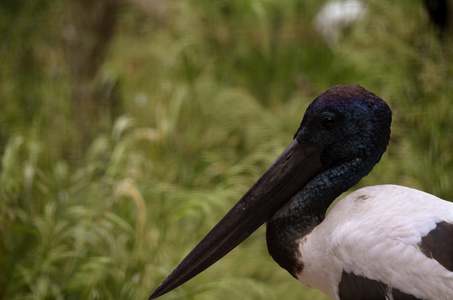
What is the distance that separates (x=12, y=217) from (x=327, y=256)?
1616 mm

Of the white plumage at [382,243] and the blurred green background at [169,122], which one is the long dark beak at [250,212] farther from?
the blurred green background at [169,122]

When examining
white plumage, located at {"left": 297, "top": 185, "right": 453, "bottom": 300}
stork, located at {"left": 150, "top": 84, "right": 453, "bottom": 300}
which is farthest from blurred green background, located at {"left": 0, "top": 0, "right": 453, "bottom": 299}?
white plumage, located at {"left": 297, "top": 185, "right": 453, "bottom": 300}

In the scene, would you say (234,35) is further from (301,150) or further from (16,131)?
(301,150)

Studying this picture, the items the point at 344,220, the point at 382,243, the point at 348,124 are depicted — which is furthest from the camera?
the point at 348,124

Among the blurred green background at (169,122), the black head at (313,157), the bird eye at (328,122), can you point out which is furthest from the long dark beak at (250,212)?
the blurred green background at (169,122)

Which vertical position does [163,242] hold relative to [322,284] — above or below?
below

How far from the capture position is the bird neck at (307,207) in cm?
202

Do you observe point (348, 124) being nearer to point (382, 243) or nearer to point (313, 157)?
point (313, 157)

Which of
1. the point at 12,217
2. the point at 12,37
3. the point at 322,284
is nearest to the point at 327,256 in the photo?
the point at 322,284

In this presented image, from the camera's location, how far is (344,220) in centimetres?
187

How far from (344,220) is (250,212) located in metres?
0.35

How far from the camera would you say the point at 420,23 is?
391 centimetres

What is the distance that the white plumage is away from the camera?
1.69 m

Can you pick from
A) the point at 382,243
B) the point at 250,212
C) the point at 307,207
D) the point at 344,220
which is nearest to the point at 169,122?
the point at 250,212
